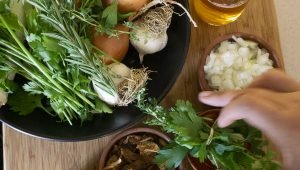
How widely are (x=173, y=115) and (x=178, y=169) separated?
13cm

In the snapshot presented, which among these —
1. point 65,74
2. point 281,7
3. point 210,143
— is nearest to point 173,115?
point 210,143

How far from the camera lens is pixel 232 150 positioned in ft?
2.10

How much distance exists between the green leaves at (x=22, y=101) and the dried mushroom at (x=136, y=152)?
0.50 feet

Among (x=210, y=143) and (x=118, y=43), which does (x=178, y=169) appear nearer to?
(x=210, y=143)

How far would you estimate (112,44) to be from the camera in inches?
27.0

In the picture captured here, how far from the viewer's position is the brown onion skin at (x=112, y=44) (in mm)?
677

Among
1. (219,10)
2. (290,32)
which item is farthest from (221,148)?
(290,32)

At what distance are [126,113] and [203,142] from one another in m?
0.14

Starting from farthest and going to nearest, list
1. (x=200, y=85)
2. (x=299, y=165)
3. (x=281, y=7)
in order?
(x=281, y=7) < (x=200, y=85) < (x=299, y=165)

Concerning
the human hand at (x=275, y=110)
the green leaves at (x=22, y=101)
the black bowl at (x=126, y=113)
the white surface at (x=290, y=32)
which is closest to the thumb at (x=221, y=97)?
the human hand at (x=275, y=110)

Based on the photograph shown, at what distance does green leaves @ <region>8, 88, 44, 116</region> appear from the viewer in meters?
0.68

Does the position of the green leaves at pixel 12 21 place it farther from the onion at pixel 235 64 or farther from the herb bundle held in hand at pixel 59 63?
the onion at pixel 235 64

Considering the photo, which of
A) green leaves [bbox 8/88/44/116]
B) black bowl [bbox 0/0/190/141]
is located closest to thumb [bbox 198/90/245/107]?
black bowl [bbox 0/0/190/141]

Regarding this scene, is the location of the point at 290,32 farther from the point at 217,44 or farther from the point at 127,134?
the point at 127,134
